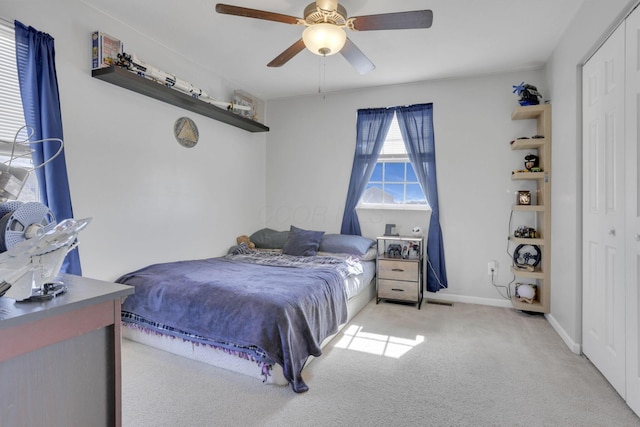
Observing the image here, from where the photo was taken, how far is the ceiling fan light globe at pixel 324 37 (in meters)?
1.97

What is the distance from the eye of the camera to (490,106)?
3.67 metres

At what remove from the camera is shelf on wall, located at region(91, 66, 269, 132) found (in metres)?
2.48

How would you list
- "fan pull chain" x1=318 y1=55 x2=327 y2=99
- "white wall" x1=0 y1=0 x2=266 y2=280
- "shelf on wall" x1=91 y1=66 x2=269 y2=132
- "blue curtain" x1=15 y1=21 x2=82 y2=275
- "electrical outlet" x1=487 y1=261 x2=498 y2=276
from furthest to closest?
1. "electrical outlet" x1=487 y1=261 x2=498 y2=276
2. "fan pull chain" x1=318 y1=55 x2=327 y2=99
3. "shelf on wall" x1=91 y1=66 x2=269 y2=132
4. "white wall" x1=0 y1=0 x2=266 y2=280
5. "blue curtain" x1=15 y1=21 x2=82 y2=275

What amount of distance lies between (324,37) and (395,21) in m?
0.44

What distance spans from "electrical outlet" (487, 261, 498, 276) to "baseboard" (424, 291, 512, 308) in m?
0.30

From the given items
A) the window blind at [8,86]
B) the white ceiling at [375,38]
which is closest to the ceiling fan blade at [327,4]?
the white ceiling at [375,38]

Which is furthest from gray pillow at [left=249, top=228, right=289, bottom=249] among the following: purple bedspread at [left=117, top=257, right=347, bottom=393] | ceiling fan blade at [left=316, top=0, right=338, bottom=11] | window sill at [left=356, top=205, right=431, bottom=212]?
ceiling fan blade at [left=316, top=0, right=338, bottom=11]

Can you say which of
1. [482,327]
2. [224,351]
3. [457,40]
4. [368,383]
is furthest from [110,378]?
[457,40]

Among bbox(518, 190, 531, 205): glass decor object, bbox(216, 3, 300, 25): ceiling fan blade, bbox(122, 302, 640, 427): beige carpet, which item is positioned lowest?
bbox(122, 302, 640, 427): beige carpet

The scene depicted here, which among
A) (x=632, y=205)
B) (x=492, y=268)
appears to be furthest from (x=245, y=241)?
(x=632, y=205)

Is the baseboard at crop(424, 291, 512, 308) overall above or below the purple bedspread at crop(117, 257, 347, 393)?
below

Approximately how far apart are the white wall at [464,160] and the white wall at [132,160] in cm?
141

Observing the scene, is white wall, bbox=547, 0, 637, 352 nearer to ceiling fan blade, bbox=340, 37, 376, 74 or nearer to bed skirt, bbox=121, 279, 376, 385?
ceiling fan blade, bbox=340, 37, 376, 74

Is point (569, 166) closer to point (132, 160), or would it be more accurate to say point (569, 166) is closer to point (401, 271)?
point (401, 271)
